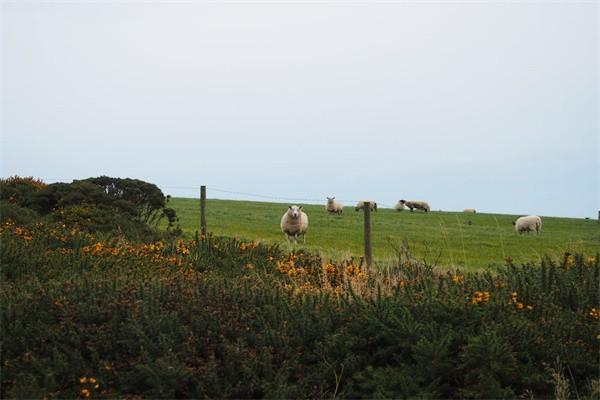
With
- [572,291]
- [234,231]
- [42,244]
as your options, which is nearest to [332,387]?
[572,291]

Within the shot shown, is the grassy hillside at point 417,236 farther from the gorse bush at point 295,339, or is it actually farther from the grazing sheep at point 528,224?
the gorse bush at point 295,339

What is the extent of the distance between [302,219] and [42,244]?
46.8ft

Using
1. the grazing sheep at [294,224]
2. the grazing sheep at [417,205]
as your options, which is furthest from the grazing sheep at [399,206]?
the grazing sheep at [294,224]

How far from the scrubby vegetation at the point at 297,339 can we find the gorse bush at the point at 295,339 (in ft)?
0.05

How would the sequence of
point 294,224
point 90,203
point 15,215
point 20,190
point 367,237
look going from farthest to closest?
point 294,224 → point 20,190 → point 90,203 → point 15,215 → point 367,237

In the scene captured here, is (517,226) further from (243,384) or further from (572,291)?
(243,384)

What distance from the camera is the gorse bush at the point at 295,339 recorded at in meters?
5.82

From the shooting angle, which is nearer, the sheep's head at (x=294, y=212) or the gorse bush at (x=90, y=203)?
the gorse bush at (x=90, y=203)

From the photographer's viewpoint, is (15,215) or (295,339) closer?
(295,339)

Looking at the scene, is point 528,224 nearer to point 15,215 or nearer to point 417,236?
point 417,236

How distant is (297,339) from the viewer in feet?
21.2

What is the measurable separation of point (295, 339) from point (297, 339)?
0.07 ft

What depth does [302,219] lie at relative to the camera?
2475 centimetres

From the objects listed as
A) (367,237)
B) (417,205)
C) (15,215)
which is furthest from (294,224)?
(417,205)
